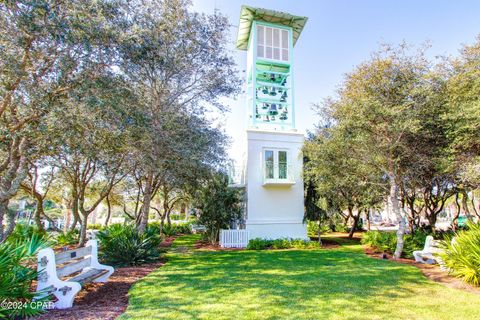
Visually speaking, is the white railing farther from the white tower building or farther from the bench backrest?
the bench backrest

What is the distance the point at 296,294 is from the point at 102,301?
3764 mm

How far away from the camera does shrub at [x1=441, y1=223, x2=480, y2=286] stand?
5.96 metres

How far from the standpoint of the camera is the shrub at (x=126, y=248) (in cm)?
852

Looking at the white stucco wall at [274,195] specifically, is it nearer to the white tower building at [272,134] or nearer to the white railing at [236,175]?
the white tower building at [272,134]

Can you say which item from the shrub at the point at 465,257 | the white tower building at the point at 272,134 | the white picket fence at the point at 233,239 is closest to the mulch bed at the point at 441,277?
the shrub at the point at 465,257

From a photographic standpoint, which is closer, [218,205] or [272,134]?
[218,205]

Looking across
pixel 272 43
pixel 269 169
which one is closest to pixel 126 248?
pixel 269 169

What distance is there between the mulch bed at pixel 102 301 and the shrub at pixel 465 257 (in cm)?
737

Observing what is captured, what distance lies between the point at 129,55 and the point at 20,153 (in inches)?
150

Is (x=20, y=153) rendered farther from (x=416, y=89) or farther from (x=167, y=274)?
(x=416, y=89)

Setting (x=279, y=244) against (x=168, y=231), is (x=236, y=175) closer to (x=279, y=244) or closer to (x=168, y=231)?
(x=279, y=244)

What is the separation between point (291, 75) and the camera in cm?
1612

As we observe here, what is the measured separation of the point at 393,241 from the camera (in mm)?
11250

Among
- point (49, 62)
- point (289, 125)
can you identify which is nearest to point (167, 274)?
point (49, 62)
